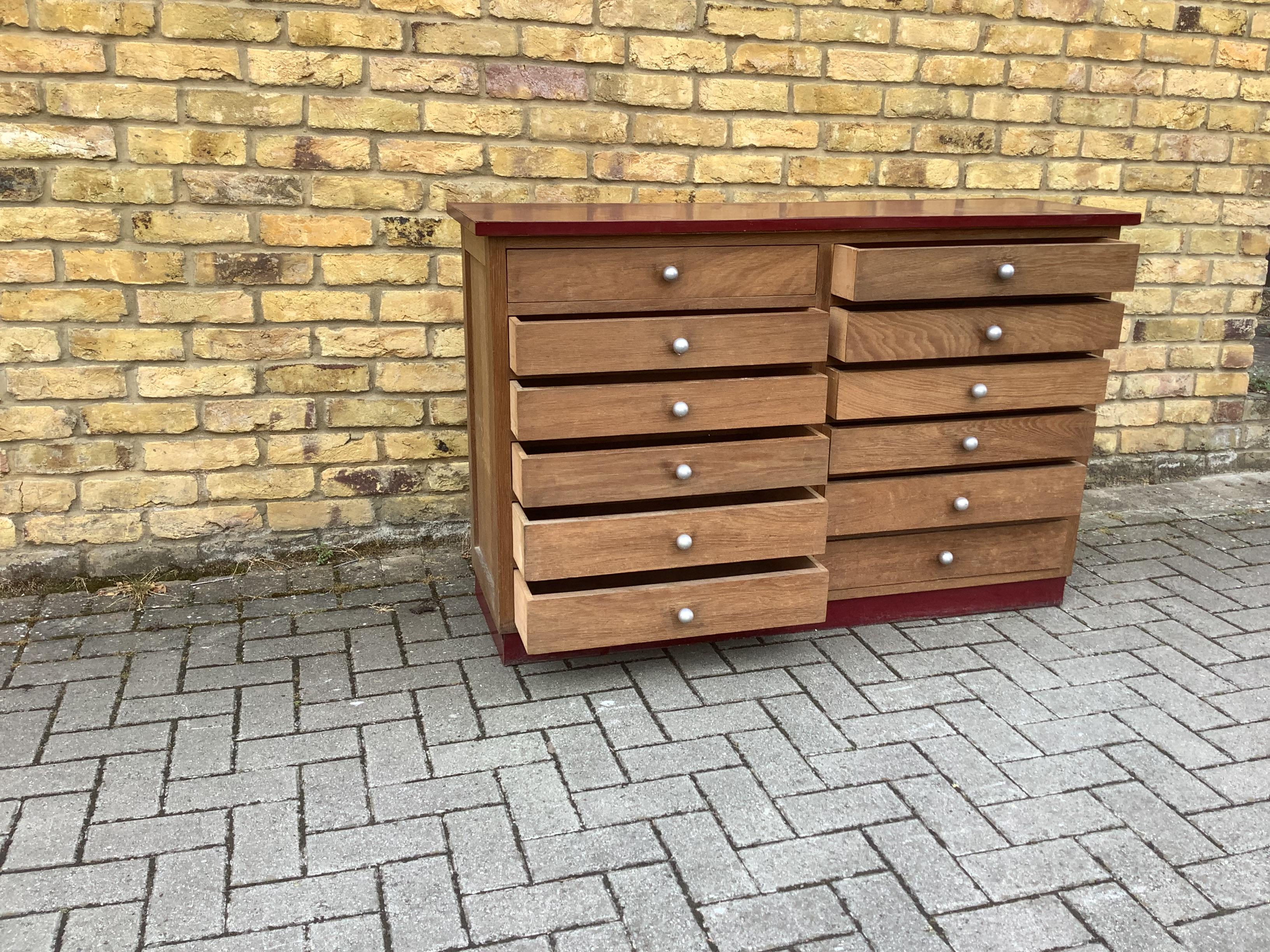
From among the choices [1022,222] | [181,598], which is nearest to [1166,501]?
[1022,222]

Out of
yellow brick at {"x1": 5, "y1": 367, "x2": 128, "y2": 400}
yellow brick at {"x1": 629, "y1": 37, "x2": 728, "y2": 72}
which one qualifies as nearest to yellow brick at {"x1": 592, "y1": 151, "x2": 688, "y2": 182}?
yellow brick at {"x1": 629, "y1": 37, "x2": 728, "y2": 72}

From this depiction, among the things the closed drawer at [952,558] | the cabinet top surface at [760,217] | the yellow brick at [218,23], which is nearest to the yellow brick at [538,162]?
the cabinet top surface at [760,217]

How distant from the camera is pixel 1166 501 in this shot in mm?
4211

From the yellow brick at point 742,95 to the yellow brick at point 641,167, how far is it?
0.66ft

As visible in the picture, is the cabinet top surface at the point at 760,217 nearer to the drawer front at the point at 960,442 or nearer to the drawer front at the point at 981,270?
Result: the drawer front at the point at 981,270

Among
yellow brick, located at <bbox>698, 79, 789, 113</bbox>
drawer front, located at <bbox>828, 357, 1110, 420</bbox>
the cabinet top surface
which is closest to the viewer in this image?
the cabinet top surface

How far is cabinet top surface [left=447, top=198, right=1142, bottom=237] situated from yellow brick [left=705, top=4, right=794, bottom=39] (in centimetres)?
61

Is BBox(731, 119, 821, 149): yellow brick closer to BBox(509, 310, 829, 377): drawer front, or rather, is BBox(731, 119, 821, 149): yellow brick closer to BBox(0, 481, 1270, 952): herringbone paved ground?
BBox(509, 310, 829, 377): drawer front

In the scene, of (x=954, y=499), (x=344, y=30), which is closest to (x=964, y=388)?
(x=954, y=499)

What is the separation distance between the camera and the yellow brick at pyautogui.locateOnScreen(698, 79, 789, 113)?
136 inches

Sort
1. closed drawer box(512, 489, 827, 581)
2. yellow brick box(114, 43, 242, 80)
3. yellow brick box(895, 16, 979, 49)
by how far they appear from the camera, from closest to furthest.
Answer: closed drawer box(512, 489, 827, 581) < yellow brick box(114, 43, 242, 80) < yellow brick box(895, 16, 979, 49)

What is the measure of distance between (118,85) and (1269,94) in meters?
4.00

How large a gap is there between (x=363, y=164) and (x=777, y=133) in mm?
1364

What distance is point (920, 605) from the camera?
3203 mm
